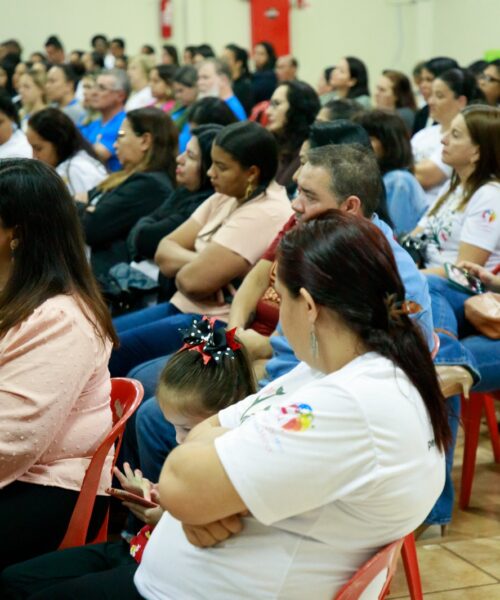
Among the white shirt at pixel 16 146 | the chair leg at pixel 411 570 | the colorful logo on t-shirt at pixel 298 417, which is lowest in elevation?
the chair leg at pixel 411 570

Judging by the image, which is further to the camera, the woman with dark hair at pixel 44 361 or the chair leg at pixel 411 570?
the chair leg at pixel 411 570

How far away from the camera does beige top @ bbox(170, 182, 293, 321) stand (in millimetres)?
3055

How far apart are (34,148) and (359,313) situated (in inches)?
140

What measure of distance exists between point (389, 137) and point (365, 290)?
98.7 inches

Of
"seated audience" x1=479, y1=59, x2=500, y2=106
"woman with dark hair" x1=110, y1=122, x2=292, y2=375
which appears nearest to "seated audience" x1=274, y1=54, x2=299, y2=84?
"seated audience" x1=479, y1=59, x2=500, y2=106

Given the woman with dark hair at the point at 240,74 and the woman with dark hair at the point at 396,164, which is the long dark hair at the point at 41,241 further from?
the woman with dark hair at the point at 240,74

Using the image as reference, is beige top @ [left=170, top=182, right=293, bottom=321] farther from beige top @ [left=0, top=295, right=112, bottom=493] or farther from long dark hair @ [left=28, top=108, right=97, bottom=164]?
long dark hair @ [left=28, top=108, right=97, bottom=164]

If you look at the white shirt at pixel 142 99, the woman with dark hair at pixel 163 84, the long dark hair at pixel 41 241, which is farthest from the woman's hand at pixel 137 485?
the white shirt at pixel 142 99

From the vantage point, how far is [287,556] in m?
1.27

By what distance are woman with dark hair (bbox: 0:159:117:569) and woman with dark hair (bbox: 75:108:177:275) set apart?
1881 mm

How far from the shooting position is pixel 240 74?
877cm

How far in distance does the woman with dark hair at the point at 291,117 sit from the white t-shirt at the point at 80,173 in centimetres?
91

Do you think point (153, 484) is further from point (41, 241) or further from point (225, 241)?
point (225, 241)

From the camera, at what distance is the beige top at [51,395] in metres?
1.81
